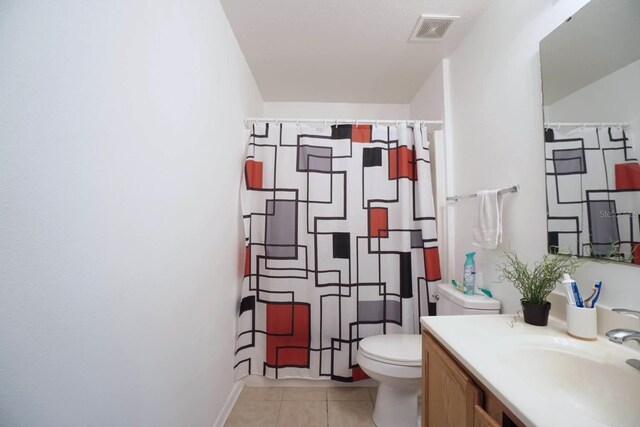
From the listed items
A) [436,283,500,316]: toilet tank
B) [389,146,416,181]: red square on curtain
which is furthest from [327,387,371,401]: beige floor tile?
[389,146,416,181]: red square on curtain

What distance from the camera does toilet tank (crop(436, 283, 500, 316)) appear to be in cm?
127

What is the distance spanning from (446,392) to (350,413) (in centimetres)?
101

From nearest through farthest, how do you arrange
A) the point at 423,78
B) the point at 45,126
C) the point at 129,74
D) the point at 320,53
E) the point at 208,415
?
1. the point at 45,126
2. the point at 129,74
3. the point at 208,415
4. the point at 320,53
5. the point at 423,78

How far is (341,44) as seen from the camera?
1647mm

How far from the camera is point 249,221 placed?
176cm

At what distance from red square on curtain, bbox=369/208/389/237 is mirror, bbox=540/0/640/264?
895 millimetres

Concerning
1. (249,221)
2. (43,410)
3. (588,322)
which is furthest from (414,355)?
(43,410)

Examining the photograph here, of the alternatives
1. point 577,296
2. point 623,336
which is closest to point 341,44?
point 577,296

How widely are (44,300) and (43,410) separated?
0.23m

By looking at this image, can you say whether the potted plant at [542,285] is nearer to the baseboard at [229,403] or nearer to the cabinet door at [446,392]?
the cabinet door at [446,392]

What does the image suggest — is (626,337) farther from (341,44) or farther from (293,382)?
(341,44)

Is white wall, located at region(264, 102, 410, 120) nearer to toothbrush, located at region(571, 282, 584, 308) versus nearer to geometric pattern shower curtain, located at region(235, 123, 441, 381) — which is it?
geometric pattern shower curtain, located at region(235, 123, 441, 381)

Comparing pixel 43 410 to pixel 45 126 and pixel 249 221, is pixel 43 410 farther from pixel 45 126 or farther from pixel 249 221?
pixel 249 221

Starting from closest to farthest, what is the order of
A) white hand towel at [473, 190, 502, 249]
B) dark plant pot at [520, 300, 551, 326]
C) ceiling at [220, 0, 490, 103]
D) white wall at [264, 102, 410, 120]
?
dark plant pot at [520, 300, 551, 326] → white hand towel at [473, 190, 502, 249] → ceiling at [220, 0, 490, 103] → white wall at [264, 102, 410, 120]
